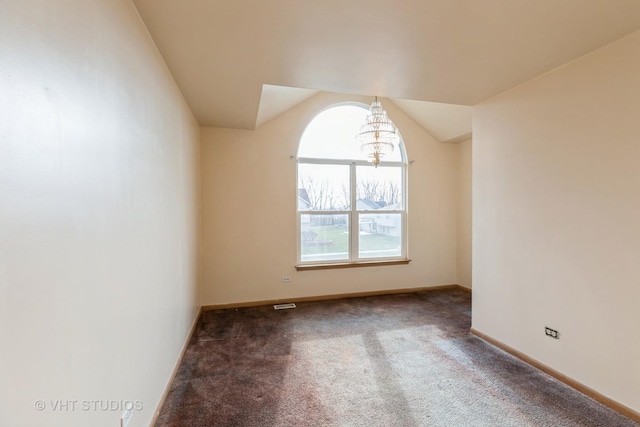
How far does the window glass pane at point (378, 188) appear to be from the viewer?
14.9 feet

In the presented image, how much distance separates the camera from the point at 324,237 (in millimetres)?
4391

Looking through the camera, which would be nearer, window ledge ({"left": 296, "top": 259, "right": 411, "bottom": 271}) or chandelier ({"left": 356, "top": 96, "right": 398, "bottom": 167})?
chandelier ({"left": 356, "top": 96, "right": 398, "bottom": 167})

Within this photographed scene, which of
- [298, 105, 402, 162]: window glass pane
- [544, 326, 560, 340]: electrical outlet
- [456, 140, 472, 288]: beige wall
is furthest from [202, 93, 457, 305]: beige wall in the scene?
[544, 326, 560, 340]: electrical outlet

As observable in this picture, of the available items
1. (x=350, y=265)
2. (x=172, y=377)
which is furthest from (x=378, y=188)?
(x=172, y=377)

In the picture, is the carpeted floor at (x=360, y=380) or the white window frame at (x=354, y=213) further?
the white window frame at (x=354, y=213)

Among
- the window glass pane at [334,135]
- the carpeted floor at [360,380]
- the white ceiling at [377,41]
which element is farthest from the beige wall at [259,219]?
the white ceiling at [377,41]

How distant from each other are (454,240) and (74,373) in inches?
199

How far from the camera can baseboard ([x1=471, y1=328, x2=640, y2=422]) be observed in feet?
6.02

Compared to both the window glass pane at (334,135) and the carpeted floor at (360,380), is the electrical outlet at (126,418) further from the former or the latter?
the window glass pane at (334,135)

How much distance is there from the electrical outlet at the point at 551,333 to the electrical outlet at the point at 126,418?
118 inches

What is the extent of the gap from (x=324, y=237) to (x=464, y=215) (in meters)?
2.42

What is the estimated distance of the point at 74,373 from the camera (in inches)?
38.1

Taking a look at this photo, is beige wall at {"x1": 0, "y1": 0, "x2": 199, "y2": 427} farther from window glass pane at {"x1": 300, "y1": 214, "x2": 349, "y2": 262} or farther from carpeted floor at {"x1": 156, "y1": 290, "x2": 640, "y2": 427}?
window glass pane at {"x1": 300, "y1": 214, "x2": 349, "y2": 262}

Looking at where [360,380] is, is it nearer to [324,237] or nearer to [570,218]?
[570,218]
